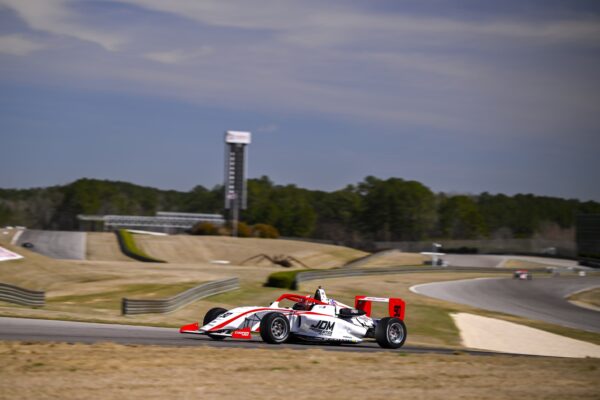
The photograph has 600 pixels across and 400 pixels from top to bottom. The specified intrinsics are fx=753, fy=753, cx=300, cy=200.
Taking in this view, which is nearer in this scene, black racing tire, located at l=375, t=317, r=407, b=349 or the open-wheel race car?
black racing tire, located at l=375, t=317, r=407, b=349

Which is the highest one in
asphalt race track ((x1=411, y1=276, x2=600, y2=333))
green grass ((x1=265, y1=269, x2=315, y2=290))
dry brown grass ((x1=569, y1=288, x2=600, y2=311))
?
green grass ((x1=265, y1=269, x2=315, y2=290))

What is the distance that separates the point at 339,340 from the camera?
18.3 metres

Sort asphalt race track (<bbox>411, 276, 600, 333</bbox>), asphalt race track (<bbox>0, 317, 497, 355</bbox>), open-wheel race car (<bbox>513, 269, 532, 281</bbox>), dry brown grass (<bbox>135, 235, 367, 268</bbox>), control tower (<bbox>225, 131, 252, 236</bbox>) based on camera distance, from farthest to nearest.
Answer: control tower (<bbox>225, 131, 252, 236</bbox>) < dry brown grass (<bbox>135, 235, 367, 268</bbox>) < open-wheel race car (<bbox>513, 269, 532, 281</bbox>) < asphalt race track (<bbox>411, 276, 600, 333</bbox>) < asphalt race track (<bbox>0, 317, 497, 355</bbox>)

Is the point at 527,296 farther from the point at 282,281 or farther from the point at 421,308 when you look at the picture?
the point at 282,281

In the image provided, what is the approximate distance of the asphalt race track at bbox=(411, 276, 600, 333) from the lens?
121 feet

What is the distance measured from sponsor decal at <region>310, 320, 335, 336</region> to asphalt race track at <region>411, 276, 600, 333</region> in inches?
738

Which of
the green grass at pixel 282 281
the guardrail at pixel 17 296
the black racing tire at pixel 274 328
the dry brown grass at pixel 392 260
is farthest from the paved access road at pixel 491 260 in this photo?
the black racing tire at pixel 274 328

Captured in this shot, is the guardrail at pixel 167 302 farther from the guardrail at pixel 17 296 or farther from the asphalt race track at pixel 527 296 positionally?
the asphalt race track at pixel 527 296

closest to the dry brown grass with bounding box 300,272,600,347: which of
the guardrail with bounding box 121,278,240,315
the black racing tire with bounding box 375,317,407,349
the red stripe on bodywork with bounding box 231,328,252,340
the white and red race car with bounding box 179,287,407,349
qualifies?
the black racing tire with bounding box 375,317,407,349

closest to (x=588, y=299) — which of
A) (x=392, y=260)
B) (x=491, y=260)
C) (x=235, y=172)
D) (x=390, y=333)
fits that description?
(x=390, y=333)

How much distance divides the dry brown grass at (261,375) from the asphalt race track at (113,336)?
1424mm

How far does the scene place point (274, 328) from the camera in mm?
17078

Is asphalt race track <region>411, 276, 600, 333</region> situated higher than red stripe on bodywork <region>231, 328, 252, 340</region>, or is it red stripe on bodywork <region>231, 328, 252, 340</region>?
red stripe on bodywork <region>231, 328, 252, 340</region>

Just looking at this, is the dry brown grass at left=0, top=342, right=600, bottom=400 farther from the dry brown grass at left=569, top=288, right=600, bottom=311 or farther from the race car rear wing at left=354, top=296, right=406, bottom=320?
the dry brown grass at left=569, top=288, right=600, bottom=311
